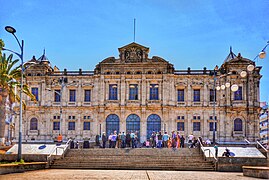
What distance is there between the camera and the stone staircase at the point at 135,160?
27875 mm

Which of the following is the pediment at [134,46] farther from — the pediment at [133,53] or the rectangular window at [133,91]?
the rectangular window at [133,91]

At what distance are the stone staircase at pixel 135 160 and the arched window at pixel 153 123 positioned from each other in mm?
15341

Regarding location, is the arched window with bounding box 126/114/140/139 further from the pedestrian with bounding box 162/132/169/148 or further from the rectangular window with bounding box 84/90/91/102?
the pedestrian with bounding box 162/132/169/148

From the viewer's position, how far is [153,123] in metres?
47.7

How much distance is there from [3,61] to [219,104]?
26716mm

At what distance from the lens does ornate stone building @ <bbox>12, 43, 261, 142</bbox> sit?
1870 inches

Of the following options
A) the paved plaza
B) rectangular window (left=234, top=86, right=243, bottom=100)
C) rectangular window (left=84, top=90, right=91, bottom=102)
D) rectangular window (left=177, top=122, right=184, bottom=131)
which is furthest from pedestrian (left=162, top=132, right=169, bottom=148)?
rectangular window (left=84, top=90, right=91, bottom=102)

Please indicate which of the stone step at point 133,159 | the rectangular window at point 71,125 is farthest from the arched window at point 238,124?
the rectangular window at point 71,125

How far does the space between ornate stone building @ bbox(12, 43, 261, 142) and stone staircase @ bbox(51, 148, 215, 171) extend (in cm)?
1550

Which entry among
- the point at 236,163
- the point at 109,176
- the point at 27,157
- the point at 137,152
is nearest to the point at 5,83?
the point at 27,157

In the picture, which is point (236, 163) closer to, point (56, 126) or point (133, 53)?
point (133, 53)

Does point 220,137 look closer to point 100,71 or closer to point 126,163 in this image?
point 100,71

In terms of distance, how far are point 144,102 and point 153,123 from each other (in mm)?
2850

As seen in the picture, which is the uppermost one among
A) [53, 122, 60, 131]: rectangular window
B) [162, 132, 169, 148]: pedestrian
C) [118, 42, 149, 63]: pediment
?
[118, 42, 149, 63]: pediment
